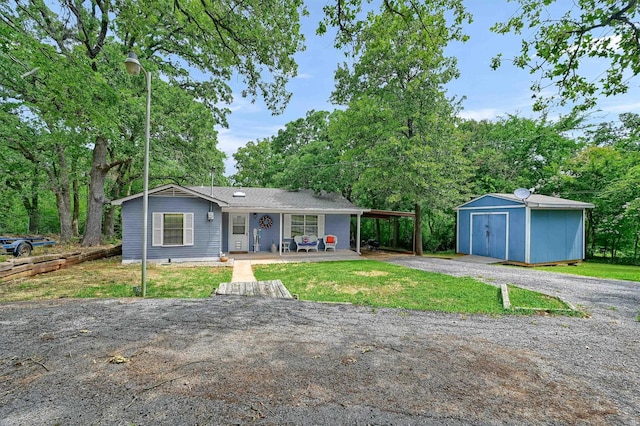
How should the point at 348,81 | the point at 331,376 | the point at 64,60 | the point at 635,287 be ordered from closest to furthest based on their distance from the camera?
the point at 331,376 < the point at 64,60 < the point at 635,287 < the point at 348,81

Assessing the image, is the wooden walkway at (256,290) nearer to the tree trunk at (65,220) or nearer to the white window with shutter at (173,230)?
the white window with shutter at (173,230)

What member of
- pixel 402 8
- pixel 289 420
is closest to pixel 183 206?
pixel 402 8

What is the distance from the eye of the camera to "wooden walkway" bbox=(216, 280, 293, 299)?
610cm

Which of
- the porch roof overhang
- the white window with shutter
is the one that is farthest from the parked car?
the porch roof overhang

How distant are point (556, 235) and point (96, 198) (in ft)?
65.0

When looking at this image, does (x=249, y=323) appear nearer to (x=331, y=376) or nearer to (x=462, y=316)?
(x=331, y=376)

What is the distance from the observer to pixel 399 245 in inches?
786

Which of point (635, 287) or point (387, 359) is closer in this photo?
point (387, 359)

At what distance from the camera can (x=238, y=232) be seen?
1366 cm

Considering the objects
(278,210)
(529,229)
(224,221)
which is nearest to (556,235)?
(529,229)

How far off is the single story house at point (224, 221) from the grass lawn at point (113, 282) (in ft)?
4.22

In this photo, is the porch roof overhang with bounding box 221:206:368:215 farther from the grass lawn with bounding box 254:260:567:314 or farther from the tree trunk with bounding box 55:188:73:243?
the tree trunk with bounding box 55:188:73:243

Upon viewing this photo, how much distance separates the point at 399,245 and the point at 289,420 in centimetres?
1864

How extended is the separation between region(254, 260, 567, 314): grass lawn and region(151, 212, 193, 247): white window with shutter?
11.3ft
